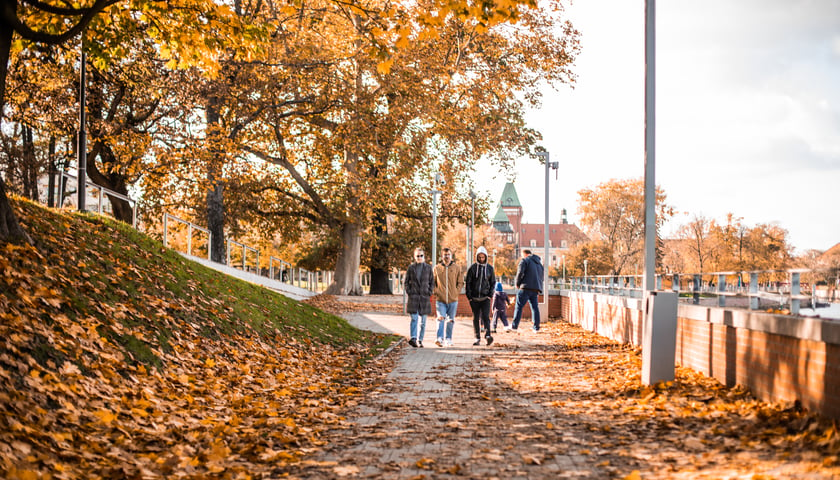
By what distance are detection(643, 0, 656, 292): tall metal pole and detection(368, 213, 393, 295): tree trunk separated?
107 ft

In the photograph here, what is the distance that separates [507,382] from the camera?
934 cm

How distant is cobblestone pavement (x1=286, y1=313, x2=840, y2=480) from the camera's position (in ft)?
16.3

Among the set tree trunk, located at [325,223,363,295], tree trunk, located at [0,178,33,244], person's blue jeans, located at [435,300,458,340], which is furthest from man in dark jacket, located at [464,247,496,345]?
tree trunk, located at [325,223,363,295]

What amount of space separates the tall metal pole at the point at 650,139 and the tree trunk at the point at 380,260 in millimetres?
32532

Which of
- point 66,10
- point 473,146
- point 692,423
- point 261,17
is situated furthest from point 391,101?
point 692,423

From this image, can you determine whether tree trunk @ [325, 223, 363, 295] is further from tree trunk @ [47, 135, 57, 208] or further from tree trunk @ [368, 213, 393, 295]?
tree trunk @ [47, 135, 57, 208]

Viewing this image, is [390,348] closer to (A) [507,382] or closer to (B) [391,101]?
(A) [507,382]

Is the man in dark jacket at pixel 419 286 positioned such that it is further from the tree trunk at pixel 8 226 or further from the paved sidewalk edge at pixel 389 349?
the tree trunk at pixel 8 226

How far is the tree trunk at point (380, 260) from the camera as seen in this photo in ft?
144

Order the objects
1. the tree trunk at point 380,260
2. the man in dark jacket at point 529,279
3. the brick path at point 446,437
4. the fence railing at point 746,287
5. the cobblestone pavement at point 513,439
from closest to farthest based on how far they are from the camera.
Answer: the cobblestone pavement at point 513,439
the brick path at point 446,437
the fence railing at point 746,287
the man in dark jacket at point 529,279
the tree trunk at point 380,260

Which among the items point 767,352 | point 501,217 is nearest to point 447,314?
point 767,352

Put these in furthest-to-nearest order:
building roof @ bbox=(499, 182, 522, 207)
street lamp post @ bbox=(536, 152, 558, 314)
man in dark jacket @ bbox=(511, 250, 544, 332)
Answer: building roof @ bbox=(499, 182, 522, 207), street lamp post @ bbox=(536, 152, 558, 314), man in dark jacket @ bbox=(511, 250, 544, 332)

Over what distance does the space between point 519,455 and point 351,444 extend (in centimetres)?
134

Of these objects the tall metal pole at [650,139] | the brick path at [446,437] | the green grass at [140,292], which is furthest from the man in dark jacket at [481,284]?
the tall metal pole at [650,139]
